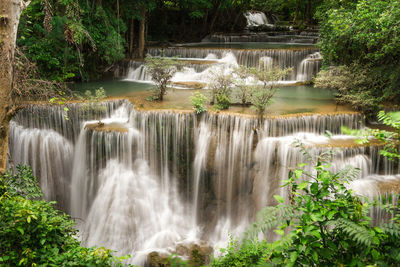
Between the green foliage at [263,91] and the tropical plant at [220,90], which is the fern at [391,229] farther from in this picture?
the tropical plant at [220,90]

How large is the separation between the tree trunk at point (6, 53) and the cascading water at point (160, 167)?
3977mm

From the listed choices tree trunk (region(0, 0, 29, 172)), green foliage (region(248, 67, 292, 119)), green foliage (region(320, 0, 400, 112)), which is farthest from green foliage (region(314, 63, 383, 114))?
tree trunk (region(0, 0, 29, 172))

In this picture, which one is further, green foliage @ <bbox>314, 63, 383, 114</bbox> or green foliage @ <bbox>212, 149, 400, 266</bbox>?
green foliage @ <bbox>314, 63, 383, 114</bbox>

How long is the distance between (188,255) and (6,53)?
6.16 metres

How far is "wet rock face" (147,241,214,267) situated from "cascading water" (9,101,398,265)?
0.25 metres

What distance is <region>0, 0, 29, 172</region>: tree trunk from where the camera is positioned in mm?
5129

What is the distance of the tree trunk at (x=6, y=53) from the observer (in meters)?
5.13

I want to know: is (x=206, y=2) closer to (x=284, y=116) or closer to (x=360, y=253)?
(x=284, y=116)

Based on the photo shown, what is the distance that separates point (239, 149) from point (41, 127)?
628cm

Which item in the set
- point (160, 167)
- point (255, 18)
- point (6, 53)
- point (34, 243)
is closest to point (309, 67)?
point (160, 167)

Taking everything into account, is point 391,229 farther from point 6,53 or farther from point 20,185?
→ point 6,53

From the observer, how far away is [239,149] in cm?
894

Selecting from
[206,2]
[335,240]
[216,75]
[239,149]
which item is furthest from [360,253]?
[206,2]

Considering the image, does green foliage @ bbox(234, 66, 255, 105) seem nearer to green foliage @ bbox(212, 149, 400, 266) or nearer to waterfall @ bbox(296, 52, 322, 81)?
waterfall @ bbox(296, 52, 322, 81)
